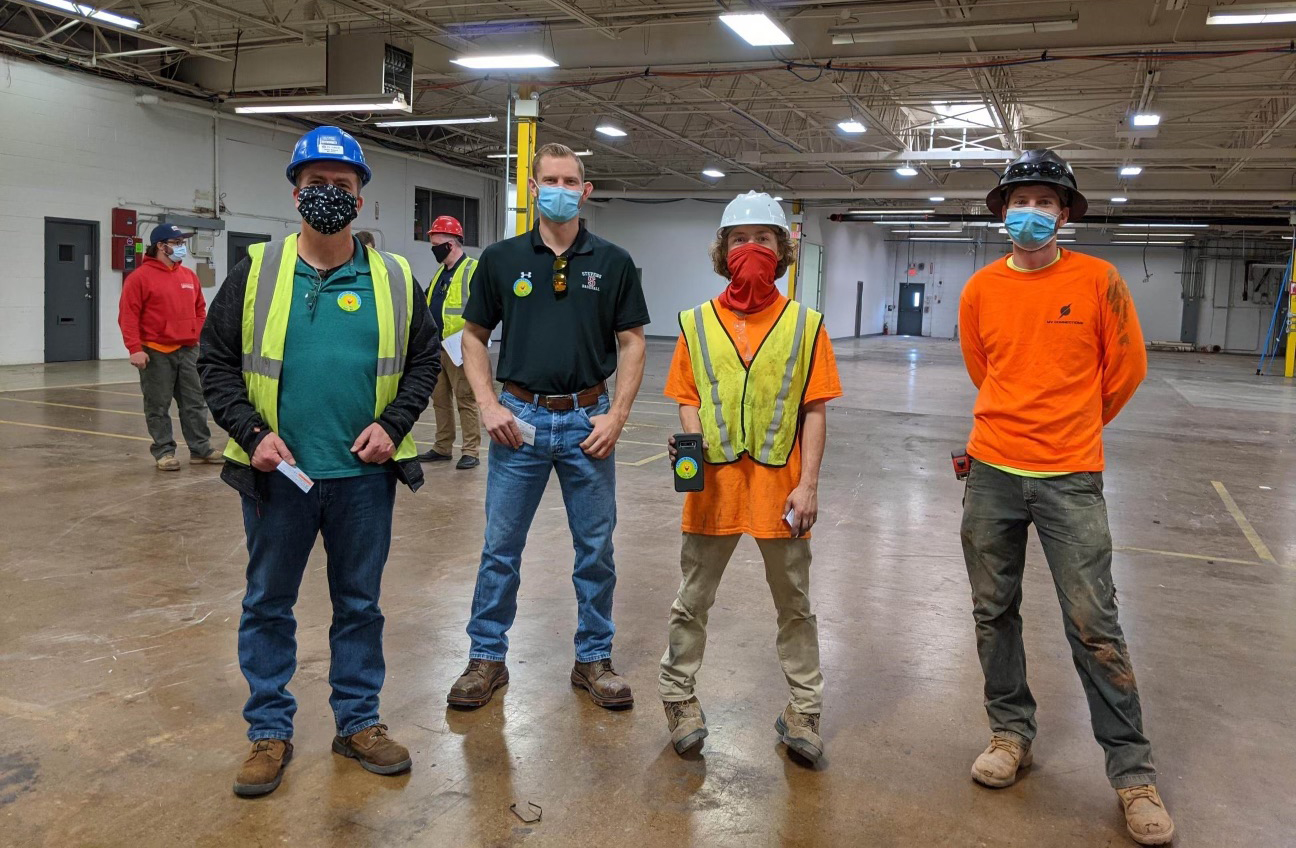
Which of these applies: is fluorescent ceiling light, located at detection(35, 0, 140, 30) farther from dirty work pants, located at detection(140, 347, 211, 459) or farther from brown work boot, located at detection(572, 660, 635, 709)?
brown work boot, located at detection(572, 660, 635, 709)

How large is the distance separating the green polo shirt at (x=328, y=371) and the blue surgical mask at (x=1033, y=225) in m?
1.86

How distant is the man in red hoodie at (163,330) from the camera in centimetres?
708

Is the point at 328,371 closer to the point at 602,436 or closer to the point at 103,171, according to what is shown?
the point at 602,436

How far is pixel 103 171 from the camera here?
50.6ft

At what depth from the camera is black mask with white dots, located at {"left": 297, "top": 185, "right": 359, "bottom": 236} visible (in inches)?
105

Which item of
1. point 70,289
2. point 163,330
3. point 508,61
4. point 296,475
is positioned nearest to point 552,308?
point 296,475

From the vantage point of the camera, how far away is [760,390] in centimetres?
294

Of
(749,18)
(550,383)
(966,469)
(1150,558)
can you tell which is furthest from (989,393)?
(749,18)

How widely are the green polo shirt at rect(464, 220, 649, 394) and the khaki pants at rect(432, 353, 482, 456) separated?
4595 mm

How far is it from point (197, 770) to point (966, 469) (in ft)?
7.99

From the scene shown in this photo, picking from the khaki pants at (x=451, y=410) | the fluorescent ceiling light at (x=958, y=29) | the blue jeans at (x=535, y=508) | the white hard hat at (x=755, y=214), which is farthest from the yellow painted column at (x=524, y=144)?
the white hard hat at (x=755, y=214)

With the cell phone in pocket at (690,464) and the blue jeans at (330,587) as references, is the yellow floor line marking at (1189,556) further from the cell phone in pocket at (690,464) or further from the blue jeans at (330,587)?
the blue jeans at (330,587)

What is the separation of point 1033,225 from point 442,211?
22204mm

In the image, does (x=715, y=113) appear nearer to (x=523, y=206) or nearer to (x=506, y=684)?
(x=523, y=206)
